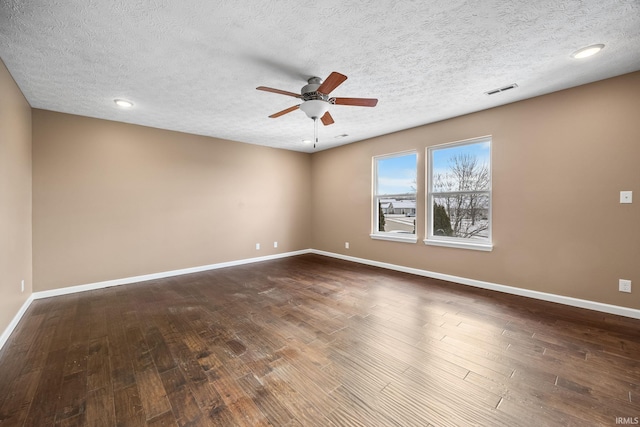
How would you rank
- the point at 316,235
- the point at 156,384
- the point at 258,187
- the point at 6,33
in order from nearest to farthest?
the point at 156,384 < the point at 6,33 < the point at 258,187 < the point at 316,235

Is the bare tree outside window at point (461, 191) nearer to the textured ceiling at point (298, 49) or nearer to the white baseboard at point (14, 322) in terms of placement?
the textured ceiling at point (298, 49)

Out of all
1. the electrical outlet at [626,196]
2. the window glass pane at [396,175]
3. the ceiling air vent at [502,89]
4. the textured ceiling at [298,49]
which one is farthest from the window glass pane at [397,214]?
the electrical outlet at [626,196]

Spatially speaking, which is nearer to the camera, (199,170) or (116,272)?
(116,272)

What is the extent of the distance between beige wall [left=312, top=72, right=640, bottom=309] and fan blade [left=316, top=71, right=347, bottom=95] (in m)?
2.62

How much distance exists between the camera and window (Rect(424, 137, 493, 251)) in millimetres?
→ 3766

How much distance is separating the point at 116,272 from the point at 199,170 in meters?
2.17

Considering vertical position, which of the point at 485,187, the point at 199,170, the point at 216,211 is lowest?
the point at 216,211

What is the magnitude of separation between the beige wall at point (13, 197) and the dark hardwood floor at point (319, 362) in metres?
0.36

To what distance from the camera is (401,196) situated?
4.81 metres

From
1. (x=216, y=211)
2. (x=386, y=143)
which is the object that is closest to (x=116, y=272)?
(x=216, y=211)

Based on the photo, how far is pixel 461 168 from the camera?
4020 mm

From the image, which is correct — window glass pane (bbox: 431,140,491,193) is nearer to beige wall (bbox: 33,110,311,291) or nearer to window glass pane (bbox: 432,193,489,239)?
Answer: window glass pane (bbox: 432,193,489,239)

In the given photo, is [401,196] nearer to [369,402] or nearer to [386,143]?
[386,143]

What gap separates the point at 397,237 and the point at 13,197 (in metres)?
5.24
